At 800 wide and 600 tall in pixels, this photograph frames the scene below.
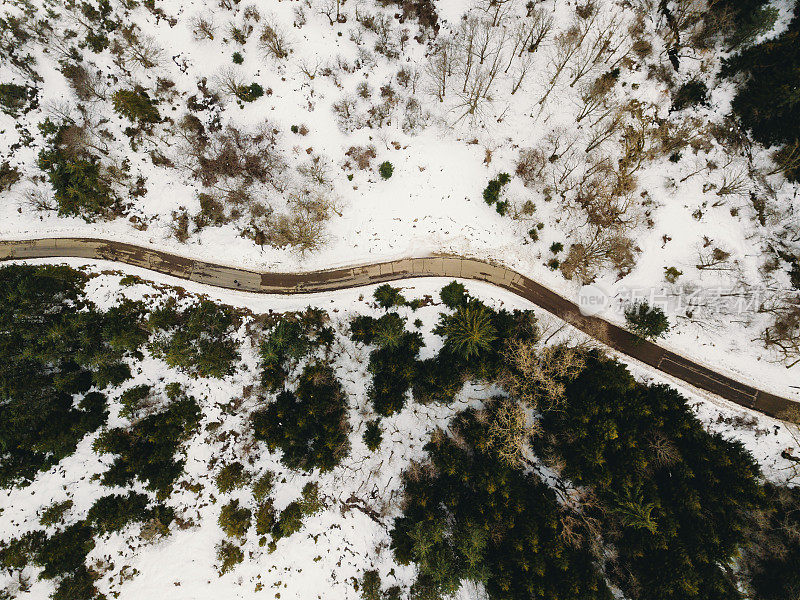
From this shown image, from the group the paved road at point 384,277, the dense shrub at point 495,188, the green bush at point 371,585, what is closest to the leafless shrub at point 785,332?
the paved road at point 384,277

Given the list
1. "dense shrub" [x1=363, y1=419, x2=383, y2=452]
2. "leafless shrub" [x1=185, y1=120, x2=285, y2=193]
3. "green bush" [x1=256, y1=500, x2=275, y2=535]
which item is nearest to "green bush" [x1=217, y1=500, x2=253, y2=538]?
"green bush" [x1=256, y1=500, x2=275, y2=535]

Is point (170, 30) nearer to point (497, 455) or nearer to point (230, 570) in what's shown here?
point (497, 455)

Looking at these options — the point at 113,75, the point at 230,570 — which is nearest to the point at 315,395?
the point at 230,570

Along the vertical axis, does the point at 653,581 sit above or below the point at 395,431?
below

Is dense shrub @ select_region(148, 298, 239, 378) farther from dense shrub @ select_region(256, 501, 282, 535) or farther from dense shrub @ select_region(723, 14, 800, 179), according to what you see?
dense shrub @ select_region(723, 14, 800, 179)

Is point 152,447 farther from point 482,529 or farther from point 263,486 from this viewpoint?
point 482,529

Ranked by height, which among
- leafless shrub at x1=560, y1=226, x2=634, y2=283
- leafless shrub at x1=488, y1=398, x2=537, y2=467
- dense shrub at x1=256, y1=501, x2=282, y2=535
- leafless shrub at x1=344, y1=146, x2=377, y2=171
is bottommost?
dense shrub at x1=256, y1=501, x2=282, y2=535
